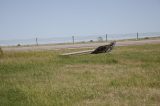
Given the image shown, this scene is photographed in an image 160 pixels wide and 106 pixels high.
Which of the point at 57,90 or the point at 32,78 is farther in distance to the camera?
the point at 32,78

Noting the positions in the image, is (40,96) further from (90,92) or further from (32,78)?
(32,78)

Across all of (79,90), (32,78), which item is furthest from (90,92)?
(32,78)

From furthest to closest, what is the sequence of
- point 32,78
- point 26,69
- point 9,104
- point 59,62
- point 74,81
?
point 59,62
point 26,69
point 32,78
point 74,81
point 9,104

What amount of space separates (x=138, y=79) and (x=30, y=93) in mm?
3082

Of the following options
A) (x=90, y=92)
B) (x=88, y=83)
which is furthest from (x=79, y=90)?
(x=88, y=83)

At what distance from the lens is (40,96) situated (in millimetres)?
7383

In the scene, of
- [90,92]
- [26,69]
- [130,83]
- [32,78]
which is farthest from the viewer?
[26,69]

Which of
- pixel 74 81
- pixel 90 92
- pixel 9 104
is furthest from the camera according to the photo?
pixel 74 81

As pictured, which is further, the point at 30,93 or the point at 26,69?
the point at 26,69

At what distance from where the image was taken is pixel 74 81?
A: 365 inches

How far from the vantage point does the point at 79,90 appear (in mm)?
7965

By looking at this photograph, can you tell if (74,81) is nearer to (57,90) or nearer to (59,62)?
(57,90)

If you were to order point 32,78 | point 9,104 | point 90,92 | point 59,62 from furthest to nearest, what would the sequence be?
point 59,62 < point 32,78 < point 90,92 < point 9,104

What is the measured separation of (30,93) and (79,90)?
1159 millimetres
